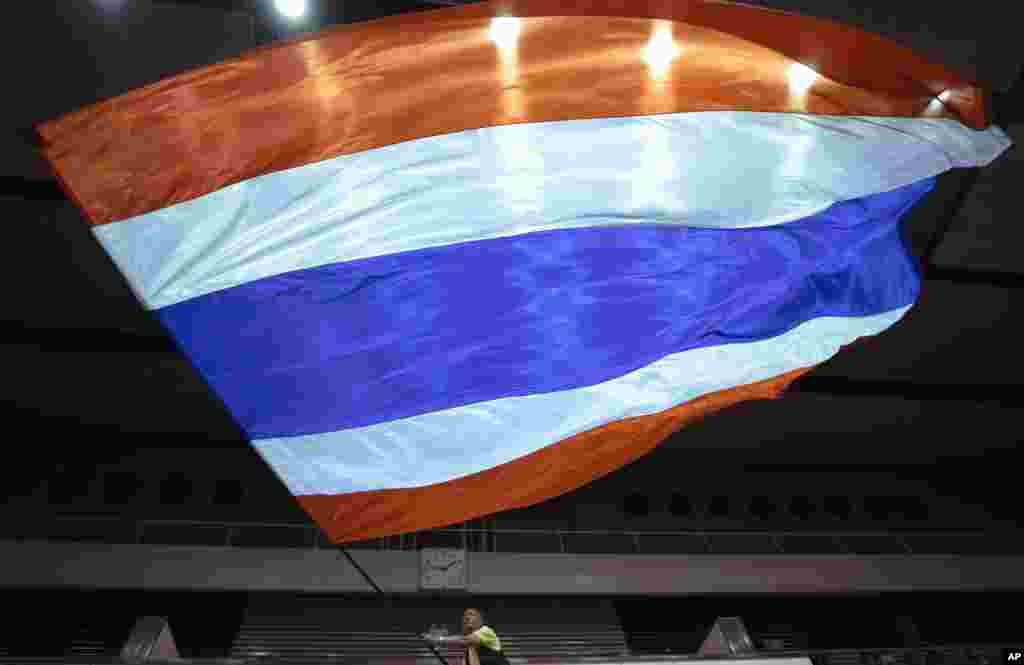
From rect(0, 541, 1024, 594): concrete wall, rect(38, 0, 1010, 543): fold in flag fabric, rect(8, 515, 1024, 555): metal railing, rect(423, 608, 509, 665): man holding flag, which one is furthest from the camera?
rect(8, 515, 1024, 555): metal railing

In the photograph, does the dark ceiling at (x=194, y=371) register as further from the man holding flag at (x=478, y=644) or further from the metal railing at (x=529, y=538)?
the man holding flag at (x=478, y=644)

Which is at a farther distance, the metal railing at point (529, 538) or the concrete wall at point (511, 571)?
the metal railing at point (529, 538)

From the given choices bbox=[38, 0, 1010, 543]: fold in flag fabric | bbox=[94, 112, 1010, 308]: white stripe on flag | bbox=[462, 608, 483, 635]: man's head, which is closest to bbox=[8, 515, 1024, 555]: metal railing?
bbox=[462, 608, 483, 635]: man's head

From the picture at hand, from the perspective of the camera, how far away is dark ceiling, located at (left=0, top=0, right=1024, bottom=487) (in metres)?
10.9

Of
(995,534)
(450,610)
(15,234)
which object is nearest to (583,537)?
(450,610)

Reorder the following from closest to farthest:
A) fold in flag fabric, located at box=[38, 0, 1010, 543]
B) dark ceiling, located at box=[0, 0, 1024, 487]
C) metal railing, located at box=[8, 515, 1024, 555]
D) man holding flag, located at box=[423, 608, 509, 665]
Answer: fold in flag fabric, located at box=[38, 0, 1010, 543] < man holding flag, located at box=[423, 608, 509, 665] < dark ceiling, located at box=[0, 0, 1024, 487] < metal railing, located at box=[8, 515, 1024, 555]

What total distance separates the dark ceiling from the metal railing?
2322mm

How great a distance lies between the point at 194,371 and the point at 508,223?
41.9 feet

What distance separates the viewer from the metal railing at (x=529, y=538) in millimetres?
16781

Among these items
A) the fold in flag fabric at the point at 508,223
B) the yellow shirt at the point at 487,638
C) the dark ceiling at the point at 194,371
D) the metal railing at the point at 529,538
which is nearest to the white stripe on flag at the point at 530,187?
the fold in flag fabric at the point at 508,223

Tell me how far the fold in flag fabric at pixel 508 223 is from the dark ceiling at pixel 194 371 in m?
3.88

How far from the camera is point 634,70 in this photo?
5344 millimetres

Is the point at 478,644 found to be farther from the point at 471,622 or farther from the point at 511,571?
the point at 511,571

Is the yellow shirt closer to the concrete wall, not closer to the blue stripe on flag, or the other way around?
the blue stripe on flag
